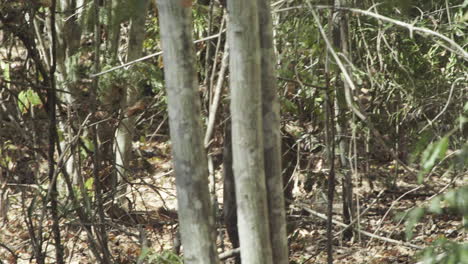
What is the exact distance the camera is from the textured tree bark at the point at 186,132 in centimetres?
331

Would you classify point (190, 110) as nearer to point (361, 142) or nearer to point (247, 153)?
point (247, 153)

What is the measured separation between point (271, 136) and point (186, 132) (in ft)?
1.93

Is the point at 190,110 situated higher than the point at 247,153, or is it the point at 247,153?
the point at 190,110

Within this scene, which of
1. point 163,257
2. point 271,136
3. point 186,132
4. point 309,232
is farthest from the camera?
point 309,232

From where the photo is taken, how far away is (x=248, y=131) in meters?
3.52

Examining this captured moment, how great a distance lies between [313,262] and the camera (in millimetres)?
6141

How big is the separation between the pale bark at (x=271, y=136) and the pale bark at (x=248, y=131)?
178mm

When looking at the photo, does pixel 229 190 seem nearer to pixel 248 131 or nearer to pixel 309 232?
pixel 248 131

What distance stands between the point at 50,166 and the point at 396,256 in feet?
10.5

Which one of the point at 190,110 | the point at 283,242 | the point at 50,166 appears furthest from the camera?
the point at 50,166

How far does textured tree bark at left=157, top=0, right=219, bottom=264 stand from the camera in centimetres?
331

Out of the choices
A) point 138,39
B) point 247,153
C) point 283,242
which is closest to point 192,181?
point 247,153

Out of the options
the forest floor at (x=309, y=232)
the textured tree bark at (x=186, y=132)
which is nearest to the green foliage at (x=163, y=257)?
the textured tree bark at (x=186, y=132)

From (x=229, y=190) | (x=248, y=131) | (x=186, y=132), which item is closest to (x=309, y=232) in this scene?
(x=229, y=190)
